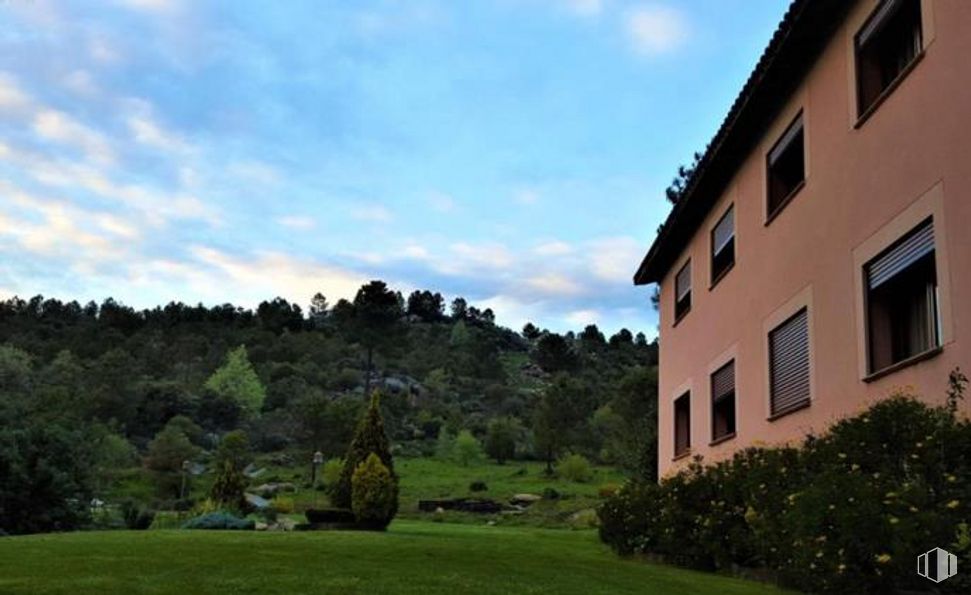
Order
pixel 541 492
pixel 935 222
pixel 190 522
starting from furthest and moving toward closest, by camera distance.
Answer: pixel 541 492 < pixel 190 522 < pixel 935 222

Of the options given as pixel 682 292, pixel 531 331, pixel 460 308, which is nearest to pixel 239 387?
pixel 682 292

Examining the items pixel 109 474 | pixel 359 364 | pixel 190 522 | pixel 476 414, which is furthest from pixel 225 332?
pixel 190 522

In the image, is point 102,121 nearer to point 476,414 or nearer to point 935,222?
point 935,222

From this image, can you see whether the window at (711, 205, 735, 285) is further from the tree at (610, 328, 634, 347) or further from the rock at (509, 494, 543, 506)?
the tree at (610, 328, 634, 347)

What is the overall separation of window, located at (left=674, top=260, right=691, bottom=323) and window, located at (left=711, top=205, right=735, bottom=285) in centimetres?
215

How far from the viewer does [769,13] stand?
512 inches

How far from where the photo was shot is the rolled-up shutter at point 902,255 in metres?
7.70

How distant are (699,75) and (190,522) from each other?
14.7 meters

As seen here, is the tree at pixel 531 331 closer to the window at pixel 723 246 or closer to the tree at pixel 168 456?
the tree at pixel 168 456

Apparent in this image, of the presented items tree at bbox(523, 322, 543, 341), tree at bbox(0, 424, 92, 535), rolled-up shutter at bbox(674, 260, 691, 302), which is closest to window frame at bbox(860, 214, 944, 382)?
rolled-up shutter at bbox(674, 260, 691, 302)

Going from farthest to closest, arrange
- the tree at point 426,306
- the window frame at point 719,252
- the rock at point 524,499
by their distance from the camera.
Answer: the tree at point 426,306
the rock at point 524,499
the window frame at point 719,252

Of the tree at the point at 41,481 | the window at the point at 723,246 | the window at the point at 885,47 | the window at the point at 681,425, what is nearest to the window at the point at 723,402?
the window at the point at 723,246

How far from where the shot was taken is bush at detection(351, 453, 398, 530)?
20.2 metres

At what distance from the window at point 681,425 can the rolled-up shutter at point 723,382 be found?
8.92ft
